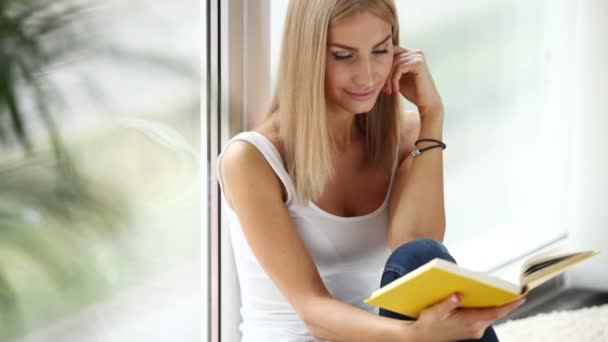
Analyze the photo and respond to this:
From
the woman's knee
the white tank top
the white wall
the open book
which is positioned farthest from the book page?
the white wall

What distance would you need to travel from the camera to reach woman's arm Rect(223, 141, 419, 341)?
63.6 inches

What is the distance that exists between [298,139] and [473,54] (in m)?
1.97

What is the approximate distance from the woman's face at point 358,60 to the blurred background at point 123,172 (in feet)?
1.08

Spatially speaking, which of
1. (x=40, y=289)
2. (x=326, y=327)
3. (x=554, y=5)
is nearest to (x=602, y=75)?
(x=554, y=5)

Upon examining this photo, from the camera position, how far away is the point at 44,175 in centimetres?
139

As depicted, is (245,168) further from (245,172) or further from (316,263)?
(316,263)

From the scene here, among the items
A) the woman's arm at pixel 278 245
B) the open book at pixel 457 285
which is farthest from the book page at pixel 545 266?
the woman's arm at pixel 278 245

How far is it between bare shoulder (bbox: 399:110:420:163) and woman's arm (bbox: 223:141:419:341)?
44 centimetres

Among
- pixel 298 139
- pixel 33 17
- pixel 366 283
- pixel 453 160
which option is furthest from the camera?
pixel 453 160

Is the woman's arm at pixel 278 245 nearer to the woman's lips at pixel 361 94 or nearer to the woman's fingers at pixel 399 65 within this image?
the woman's lips at pixel 361 94

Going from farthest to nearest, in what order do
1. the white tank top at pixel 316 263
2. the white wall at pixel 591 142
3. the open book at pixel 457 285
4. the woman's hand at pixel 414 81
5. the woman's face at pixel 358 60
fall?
the white wall at pixel 591 142 → the woman's hand at pixel 414 81 → the white tank top at pixel 316 263 → the woman's face at pixel 358 60 → the open book at pixel 457 285

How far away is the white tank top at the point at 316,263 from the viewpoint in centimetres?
180

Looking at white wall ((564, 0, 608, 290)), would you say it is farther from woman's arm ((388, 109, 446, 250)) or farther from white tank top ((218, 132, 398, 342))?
white tank top ((218, 132, 398, 342))

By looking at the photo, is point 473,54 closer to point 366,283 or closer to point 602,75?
point 602,75
